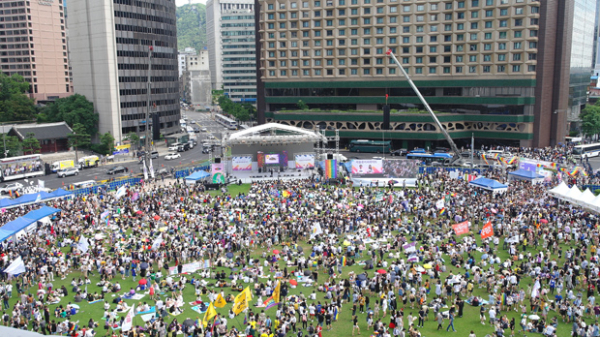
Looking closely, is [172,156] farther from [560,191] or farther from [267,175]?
[560,191]

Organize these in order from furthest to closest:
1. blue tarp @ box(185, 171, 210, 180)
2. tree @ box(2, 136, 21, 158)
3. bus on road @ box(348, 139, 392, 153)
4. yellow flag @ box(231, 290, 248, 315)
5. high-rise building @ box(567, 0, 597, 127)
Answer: high-rise building @ box(567, 0, 597, 127) → bus on road @ box(348, 139, 392, 153) → tree @ box(2, 136, 21, 158) → blue tarp @ box(185, 171, 210, 180) → yellow flag @ box(231, 290, 248, 315)

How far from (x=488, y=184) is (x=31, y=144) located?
6379 cm

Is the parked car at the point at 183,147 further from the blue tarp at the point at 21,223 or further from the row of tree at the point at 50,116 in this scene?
the blue tarp at the point at 21,223

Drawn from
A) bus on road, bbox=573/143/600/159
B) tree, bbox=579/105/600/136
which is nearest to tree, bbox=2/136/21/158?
bus on road, bbox=573/143/600/159

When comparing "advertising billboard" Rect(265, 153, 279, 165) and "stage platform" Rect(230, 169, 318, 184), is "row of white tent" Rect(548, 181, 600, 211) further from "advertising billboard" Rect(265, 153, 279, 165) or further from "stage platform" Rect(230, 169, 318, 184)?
"advertising billboard" Rect(265, 153, 279, 165)

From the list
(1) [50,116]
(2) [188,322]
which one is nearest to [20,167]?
(1) [50,116]

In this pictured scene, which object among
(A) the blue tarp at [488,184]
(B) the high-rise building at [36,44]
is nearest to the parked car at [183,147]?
(A) the blue tarp at [488,184]

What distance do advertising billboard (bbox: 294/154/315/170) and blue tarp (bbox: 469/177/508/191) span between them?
20.3m

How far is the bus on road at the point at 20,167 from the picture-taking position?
216ft

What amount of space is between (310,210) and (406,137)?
4182 centimetres

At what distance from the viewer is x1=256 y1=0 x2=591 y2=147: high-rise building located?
79062mm

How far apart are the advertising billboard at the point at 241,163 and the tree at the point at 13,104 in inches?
2189

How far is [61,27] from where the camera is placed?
5487 inches

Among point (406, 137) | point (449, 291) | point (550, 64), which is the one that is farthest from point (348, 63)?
point (449, 291)
